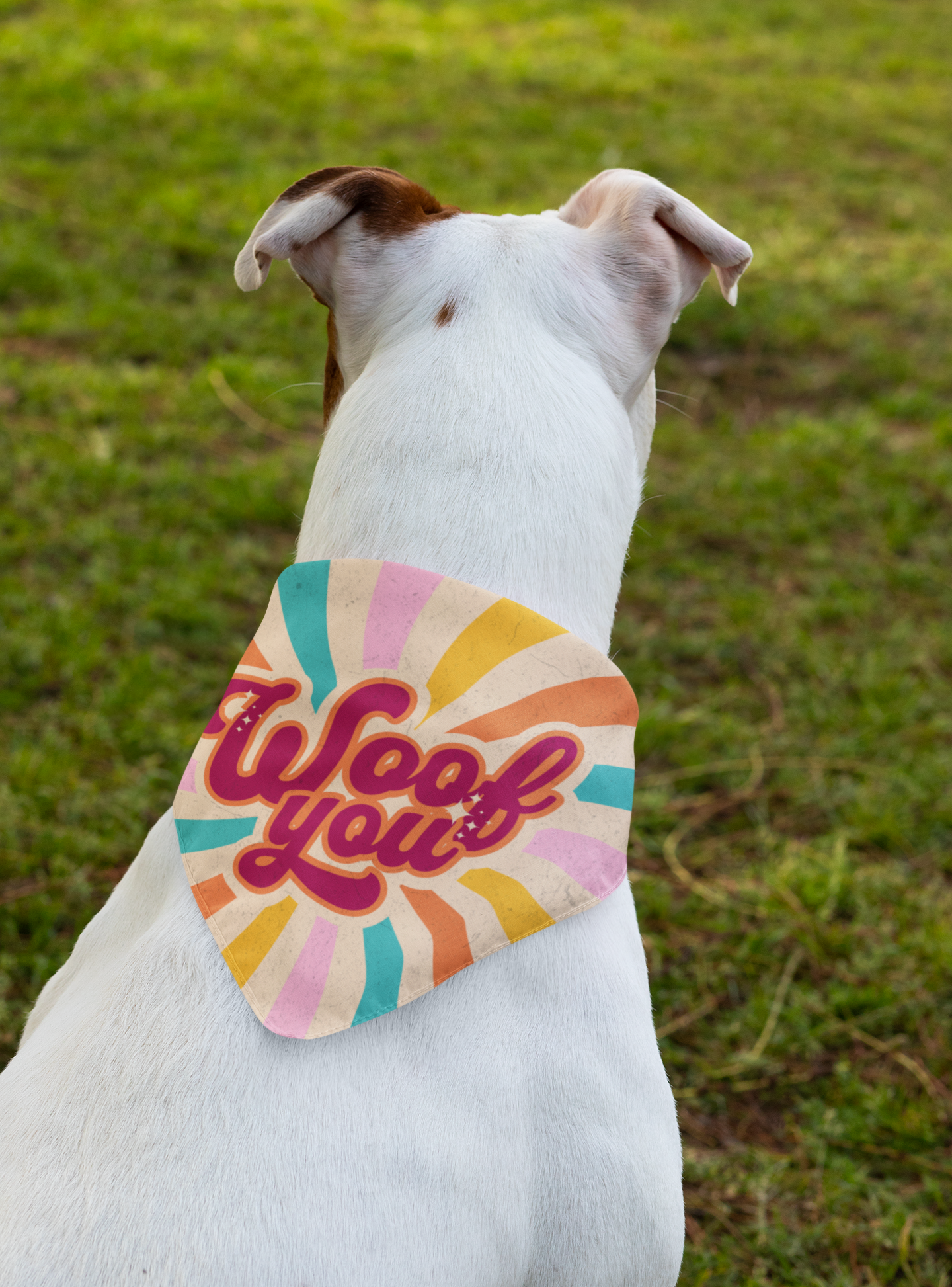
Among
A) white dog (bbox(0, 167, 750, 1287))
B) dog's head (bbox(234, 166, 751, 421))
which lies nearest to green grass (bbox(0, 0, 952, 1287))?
white dog (bbox(0, 167, 750, 1287))

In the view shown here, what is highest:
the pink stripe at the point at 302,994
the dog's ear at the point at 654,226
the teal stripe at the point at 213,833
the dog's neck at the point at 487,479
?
A: the dog's ear at the point at 654,226

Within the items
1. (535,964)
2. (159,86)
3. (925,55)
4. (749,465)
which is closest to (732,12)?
(925,55)

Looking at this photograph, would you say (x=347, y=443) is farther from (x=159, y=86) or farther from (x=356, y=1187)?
(x=159, y=86)

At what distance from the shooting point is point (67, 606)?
3.55 meters

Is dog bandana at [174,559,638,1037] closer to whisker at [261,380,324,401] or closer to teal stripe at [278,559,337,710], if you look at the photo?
teal stripe at [278,559,337,710]

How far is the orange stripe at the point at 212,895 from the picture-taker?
55.3 inches

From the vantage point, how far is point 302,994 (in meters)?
1.32

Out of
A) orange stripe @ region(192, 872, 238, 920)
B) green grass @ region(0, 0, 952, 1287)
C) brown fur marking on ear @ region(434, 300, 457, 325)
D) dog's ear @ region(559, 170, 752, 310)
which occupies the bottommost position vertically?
green grass @ region(0, 0, 952, 1287)

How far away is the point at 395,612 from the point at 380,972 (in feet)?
1.52

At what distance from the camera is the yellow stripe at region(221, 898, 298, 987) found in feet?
4.44

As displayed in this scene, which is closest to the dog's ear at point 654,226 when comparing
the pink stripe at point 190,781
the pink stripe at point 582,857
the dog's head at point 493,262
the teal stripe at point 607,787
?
the dog's head at point 493,262

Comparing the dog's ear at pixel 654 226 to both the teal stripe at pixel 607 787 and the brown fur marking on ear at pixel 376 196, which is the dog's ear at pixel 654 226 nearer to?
the brown fur marking on ear at pixel 376 196

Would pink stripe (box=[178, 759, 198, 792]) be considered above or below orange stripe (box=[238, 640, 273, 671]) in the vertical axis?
below

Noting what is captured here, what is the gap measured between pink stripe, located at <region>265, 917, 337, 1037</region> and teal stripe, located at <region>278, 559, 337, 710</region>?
0.33 meters
